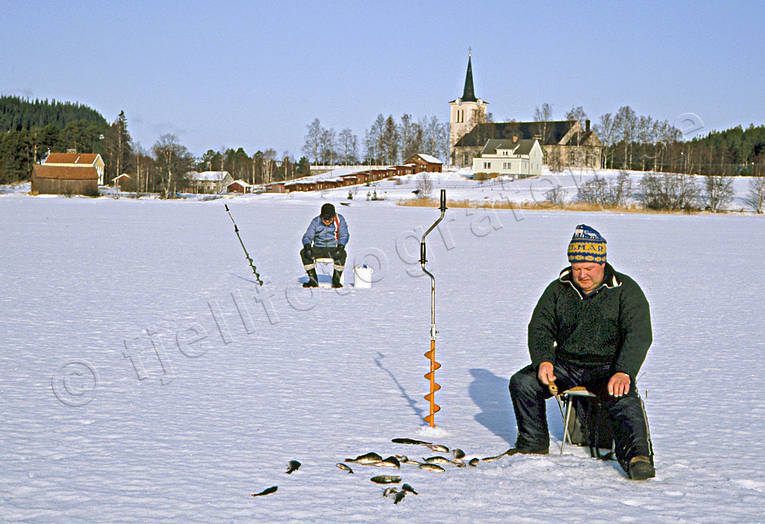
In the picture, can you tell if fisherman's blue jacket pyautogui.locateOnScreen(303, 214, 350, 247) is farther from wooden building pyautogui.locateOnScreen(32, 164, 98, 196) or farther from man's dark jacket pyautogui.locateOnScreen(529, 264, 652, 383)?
wooden building pyautogui.locateOnScreen(32, 164, 98, 196)

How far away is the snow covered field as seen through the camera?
426 cm

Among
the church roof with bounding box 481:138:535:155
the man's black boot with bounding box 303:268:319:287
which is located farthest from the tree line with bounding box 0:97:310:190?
the man's black boot with bounding box 303:268:319:287

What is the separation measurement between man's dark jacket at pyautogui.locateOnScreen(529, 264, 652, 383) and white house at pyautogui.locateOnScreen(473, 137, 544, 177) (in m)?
104

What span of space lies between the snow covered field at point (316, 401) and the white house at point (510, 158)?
315ft

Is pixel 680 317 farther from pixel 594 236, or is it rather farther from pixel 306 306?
pixel 594 236

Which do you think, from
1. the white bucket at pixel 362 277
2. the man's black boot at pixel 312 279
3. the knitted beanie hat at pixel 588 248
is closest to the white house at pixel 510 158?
the white bucket at pixel 362 277

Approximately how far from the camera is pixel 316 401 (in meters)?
6.34

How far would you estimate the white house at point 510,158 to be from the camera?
110 metres

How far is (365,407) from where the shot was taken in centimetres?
620

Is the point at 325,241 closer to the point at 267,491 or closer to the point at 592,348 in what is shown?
the point at 592,348

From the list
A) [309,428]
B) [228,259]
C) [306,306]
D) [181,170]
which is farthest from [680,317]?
[181,170]

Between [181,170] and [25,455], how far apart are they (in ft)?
294

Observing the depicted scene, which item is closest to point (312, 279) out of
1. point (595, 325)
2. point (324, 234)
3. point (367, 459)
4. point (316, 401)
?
point (324, 234)

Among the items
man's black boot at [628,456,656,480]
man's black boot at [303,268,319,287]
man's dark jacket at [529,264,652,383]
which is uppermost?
man's dark jacket at [529,264,652,383]
